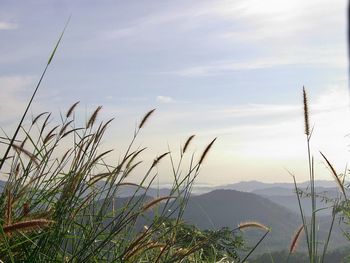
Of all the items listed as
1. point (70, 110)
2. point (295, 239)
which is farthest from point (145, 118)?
point (295, 239)

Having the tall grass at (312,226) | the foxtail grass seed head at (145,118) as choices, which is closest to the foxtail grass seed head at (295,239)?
the tall grass at (312,226)

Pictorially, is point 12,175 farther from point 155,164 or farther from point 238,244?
point 238,244

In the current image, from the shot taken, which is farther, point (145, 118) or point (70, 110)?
point (70, 110)

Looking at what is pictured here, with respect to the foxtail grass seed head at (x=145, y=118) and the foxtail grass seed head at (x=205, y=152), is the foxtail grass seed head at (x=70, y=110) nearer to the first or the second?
the foxtail grass seed head at (x=145, y=118)

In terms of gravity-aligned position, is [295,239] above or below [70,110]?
below

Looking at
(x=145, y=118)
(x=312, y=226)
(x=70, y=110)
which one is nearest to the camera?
(x=312, y=226)

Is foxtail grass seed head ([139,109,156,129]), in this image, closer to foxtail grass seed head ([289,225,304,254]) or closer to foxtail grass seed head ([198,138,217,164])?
foxtail grass seed head ([198,138,217,164])

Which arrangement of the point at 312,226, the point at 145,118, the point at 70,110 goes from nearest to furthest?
the point at 312,226 < the point at 145,118 < the point at 70,110

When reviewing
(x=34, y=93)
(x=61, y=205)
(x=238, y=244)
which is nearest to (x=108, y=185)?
(x=61, y=205)

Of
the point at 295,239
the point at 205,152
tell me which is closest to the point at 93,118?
the point at 205,152

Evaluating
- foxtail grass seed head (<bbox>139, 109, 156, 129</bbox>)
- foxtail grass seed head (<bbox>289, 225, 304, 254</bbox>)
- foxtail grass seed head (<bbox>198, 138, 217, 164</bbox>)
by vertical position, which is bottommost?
foxtail grass seed head (<bbox>289, 225, 304, 254</bbox>)

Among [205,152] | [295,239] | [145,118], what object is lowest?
[295,239]

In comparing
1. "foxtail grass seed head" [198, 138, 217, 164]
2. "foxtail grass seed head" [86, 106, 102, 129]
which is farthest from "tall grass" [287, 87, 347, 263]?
"foxtail grass seed head" [86, 106, 102, 129]

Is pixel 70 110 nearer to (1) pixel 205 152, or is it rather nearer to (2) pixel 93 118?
(2) pixel 93 118
